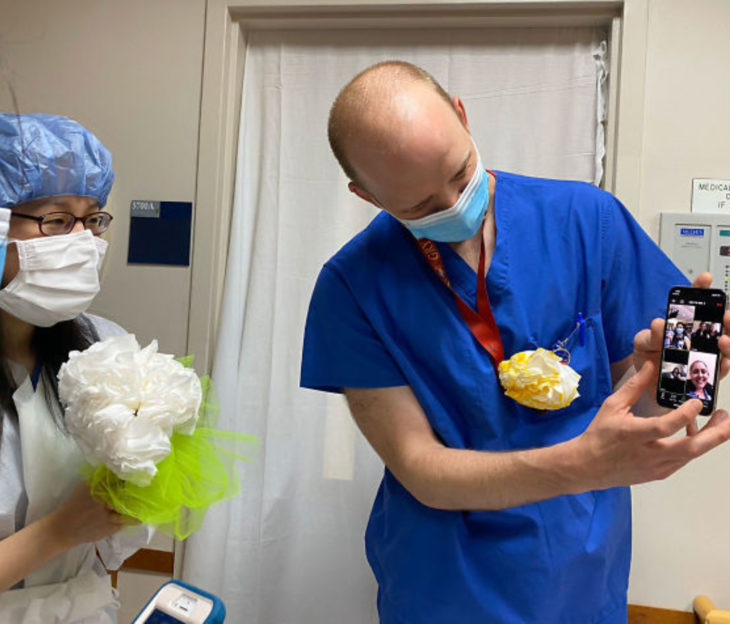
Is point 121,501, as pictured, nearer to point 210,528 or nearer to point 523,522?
point 523,522

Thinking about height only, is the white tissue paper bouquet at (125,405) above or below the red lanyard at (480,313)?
below

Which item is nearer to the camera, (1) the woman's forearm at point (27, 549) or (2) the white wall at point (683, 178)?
(1) the woman's forearm at point (27, 549)

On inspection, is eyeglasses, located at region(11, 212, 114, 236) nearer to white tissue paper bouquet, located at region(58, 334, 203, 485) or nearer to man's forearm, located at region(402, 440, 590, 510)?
white tissue paper bouquet, located at region(58, 334, 203, 485)

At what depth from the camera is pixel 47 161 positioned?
40.9 inches

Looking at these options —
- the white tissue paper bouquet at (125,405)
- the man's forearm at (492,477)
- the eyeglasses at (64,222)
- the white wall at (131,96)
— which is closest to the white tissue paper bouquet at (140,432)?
the white tissue paper bouquet at (125,405)

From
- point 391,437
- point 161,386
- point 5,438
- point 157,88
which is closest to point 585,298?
point 391,437

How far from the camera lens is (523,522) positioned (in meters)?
1.07

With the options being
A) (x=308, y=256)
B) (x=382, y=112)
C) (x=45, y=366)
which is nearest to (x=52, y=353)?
(x=45, y=366)

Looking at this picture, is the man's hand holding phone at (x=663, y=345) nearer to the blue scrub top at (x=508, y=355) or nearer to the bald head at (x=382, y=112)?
the blue scrub top at (x=508, y=355)

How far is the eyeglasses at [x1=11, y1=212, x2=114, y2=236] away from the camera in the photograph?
3.42 ft

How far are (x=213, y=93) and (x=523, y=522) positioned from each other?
1.45 metres

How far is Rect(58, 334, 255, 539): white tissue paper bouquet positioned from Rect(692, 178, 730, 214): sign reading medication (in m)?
1.36

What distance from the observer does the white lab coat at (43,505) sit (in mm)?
1031

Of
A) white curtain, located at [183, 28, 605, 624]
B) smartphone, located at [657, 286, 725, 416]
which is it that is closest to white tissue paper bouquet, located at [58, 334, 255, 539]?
smartphone, located at [657, 286, 725, 416]
